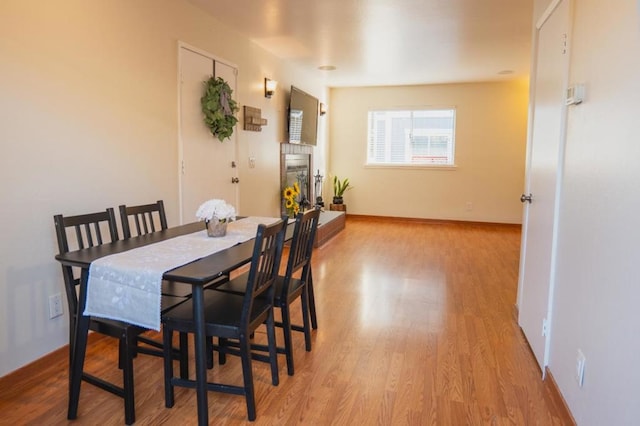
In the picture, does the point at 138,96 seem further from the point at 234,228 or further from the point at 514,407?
the point at 514,407

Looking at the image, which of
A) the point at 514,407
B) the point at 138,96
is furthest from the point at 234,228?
the point at 514,407

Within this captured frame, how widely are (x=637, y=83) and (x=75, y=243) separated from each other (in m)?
2.74

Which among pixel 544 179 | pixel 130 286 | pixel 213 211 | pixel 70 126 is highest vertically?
pixel 70 126

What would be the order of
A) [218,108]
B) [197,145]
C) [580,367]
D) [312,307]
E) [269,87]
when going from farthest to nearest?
1. [269,87]
2. [218,108]
3. [197,145]
4. [312,307]
5. [580,367]

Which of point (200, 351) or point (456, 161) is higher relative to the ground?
point (456, 161)

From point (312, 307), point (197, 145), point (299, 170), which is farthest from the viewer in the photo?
point (299, 170)

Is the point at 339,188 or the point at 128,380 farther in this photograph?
the point at 339,188

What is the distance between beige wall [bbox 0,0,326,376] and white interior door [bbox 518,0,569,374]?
8.55 feet

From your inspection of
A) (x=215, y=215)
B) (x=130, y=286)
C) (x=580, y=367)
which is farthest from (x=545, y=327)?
(x=130, y=286)

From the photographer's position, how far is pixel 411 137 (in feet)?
24.4

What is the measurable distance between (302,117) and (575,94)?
170 inches

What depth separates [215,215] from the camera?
2.32m

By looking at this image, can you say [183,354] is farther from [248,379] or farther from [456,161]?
[456,161]

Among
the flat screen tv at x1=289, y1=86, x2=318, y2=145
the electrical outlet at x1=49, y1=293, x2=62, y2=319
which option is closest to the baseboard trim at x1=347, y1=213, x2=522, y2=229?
the flat screen tv at x1=289, y1=86, x2=318, y2=145
